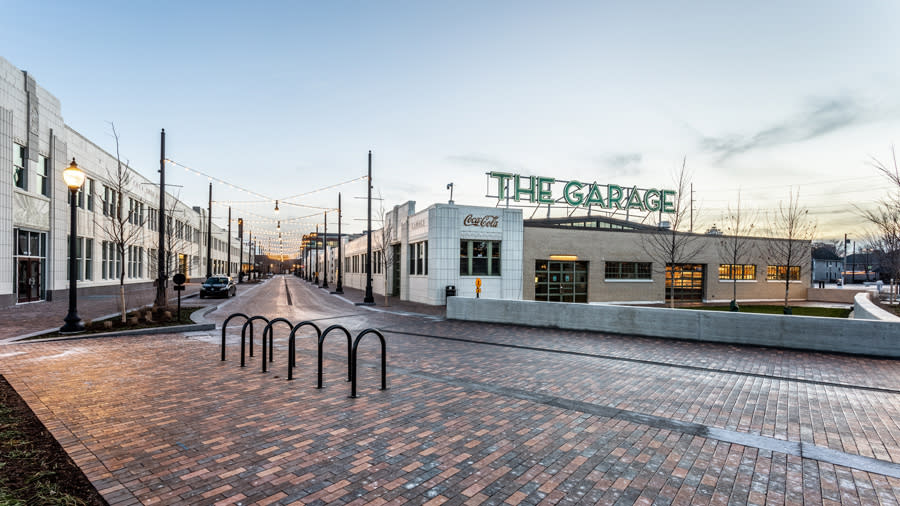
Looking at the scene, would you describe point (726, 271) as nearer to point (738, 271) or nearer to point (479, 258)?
point (738, 271)

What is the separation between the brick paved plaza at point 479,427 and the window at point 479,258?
14067 millimetres

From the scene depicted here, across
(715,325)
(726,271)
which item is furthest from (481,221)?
(726,271)

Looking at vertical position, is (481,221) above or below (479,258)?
above

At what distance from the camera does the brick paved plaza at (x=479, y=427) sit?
3779mm

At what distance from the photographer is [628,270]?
27.5 meters

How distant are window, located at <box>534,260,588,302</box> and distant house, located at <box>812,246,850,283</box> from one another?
90240mm

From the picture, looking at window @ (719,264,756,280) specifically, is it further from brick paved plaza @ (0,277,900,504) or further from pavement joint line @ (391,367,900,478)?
pavement joint line @ (391,367,900,478)

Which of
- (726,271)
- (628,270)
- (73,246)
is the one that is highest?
(73,246)

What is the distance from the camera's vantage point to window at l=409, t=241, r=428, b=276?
2425 cm

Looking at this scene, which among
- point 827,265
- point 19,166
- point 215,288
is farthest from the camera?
point 827,265

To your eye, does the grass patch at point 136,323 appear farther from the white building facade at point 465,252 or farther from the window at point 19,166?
the window at point 19,166

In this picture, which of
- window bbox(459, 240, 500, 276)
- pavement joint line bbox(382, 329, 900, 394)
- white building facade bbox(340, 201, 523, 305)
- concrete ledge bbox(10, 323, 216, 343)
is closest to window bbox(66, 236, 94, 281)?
concrete ledge bbox(10, 323, 216, 343)

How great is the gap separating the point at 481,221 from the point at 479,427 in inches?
740

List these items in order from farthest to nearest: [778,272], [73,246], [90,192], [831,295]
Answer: [831,295], [778,272], [90,192], [73,246]
